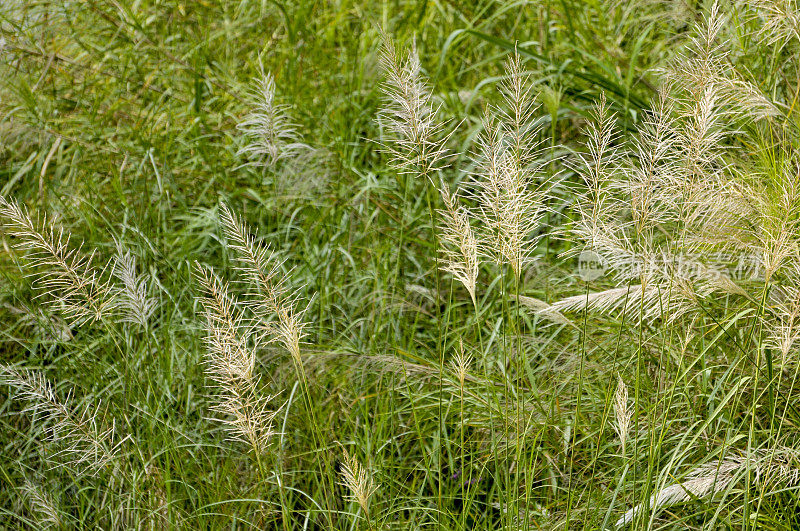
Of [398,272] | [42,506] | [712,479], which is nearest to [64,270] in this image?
[42,506]

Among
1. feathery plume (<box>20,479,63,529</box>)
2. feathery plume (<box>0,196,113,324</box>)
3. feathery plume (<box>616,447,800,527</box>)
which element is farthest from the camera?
feathery plume (<box>20,479,63,529</box>)

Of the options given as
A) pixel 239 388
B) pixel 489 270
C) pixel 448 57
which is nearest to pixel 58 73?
pixel 448 57

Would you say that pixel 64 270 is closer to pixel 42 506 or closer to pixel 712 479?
pixel 42 506

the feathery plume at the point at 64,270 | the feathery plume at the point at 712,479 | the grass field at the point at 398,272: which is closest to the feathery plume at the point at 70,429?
the grass field at the point at 398,272

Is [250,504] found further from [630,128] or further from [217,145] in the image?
[630,128]

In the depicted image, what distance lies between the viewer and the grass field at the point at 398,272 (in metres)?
1.61

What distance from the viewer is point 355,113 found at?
3.60 m

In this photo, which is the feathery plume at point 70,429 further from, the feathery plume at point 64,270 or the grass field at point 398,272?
the feathery plume at point 64,270

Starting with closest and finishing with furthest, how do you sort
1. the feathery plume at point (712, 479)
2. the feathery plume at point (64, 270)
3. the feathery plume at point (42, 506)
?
1. the feathery plume at point (64, 270)
2. the feathery plume at point (712, 479)
3. the feathery plume at point (42, 506)

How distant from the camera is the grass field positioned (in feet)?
5.28

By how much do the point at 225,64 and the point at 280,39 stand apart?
1.36ft

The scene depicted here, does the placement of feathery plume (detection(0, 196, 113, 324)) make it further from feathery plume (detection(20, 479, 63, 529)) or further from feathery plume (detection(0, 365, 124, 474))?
feathery plume (detection(20, 479, 63, 529))

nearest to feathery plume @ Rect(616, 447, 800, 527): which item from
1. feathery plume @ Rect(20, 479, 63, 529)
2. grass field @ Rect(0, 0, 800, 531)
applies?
grass field @ Rect(0, 0, 800, 531)

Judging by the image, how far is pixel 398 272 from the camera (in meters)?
2.99
